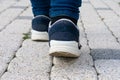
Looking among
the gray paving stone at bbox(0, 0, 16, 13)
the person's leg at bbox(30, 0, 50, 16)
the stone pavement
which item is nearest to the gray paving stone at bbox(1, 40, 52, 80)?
the stone pavement

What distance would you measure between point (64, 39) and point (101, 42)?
2.23 feet

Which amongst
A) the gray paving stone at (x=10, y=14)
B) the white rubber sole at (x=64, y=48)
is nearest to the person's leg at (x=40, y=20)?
the white rubber sole at (x=64, y=48)

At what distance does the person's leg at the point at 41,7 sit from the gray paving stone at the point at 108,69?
605mm

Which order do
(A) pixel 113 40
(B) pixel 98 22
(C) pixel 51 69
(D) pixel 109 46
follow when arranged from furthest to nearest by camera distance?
1. (B) pixel 98 22
2. (A) pixel 113 40
3. (D) pixel 109 46
4. (C) pixel 51 69

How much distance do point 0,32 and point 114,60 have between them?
1.12 m

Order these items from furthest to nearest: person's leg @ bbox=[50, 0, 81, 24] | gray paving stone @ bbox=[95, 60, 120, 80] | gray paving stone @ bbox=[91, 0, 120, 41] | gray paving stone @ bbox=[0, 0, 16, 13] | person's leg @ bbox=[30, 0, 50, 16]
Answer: gray paving stone @ bbox=[0, 0, 16, 13]
gray paving stone @ bbox=[91, 0, 120, 41]
person's leg @ bbox=[30, 0, 50, 16]
person's leg @ bbox=[50, 0, 81, 24]
gray paving stone @ bbox=[95, 60, 120, 80]

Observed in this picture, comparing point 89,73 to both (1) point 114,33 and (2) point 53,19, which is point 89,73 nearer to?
(2) point 53,19

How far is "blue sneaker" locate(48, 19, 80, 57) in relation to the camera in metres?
1.83

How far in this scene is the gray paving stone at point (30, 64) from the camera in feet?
5.77

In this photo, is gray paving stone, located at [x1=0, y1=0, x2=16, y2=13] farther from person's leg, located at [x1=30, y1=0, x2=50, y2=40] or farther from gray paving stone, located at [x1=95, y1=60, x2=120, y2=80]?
gray paving stone, located at [x1=95, y1=60, x2=120, y2=80]

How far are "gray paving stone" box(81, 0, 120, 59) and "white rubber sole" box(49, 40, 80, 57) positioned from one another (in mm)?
247

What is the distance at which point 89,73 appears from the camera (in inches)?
70.9

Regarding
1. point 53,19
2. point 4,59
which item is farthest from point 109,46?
point 4,59

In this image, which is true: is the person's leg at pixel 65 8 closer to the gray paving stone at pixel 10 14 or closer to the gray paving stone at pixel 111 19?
the gray paving stone at pixel 111 19
